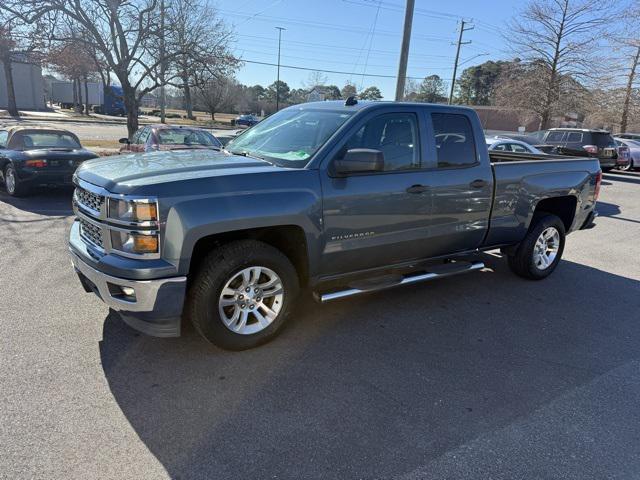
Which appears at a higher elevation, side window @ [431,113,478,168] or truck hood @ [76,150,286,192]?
side window @ [431,113,478,168]

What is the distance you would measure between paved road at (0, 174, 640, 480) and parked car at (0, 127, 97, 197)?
4405 millimetres

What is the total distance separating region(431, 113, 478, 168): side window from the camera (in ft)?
14.8

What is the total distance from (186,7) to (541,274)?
15511mm

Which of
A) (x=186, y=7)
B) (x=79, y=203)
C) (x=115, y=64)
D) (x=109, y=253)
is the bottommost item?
(x=109, y=253)

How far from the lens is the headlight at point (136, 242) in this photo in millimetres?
3121

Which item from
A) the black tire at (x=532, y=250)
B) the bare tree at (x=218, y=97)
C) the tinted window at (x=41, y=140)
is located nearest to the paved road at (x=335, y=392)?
the black tire at (x=532, y=250)

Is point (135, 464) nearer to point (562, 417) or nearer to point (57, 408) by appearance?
point (57, 408)

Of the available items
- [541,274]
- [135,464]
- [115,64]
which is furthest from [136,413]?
[115,64]

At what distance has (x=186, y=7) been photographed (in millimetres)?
16234

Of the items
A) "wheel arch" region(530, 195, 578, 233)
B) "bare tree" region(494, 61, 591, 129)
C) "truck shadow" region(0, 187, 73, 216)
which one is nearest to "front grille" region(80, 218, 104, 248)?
"truck shadow" region(0, 187, 73, 216)

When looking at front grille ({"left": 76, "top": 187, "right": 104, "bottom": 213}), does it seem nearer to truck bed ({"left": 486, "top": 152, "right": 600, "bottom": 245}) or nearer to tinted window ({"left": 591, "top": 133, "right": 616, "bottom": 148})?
truck bed ({"left": 486, "top": 152, "right": 600, "bottom": 245})

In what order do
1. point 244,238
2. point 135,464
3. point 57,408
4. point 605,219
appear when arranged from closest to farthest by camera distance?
point 135,464 → point 57,408 → point 244,238 → point 605,219

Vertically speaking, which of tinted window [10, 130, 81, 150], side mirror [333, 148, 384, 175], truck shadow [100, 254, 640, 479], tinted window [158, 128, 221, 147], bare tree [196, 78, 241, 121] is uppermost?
bare tree [196, 78, 241, 121]

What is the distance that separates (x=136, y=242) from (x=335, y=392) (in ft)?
5.69
